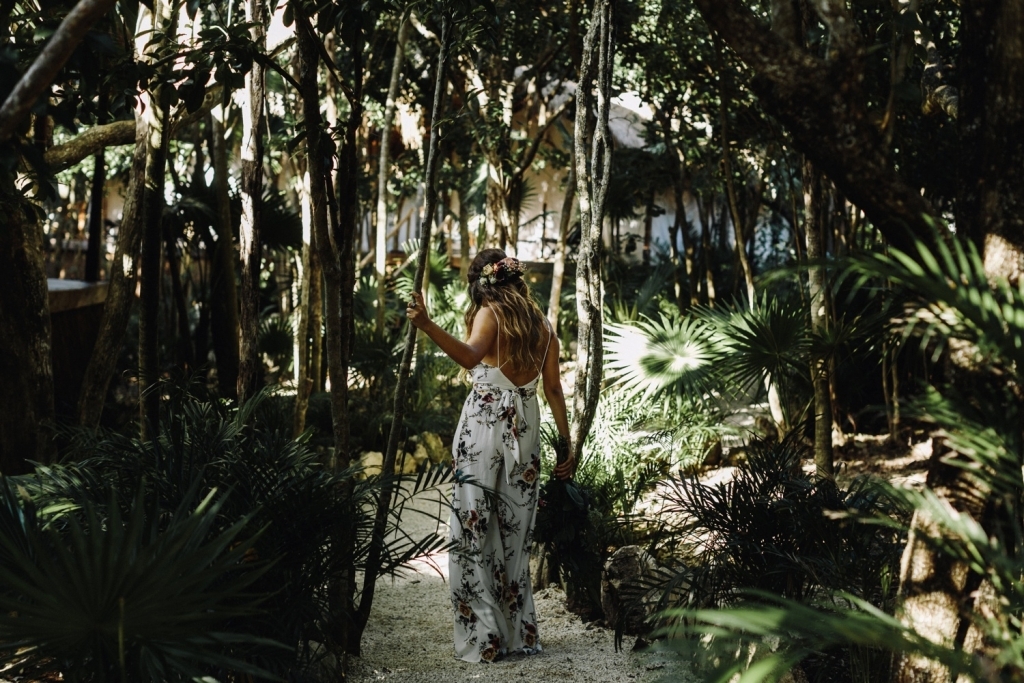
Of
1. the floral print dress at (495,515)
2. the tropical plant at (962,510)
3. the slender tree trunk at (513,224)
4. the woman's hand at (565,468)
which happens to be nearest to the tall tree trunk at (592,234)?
the woman's hand at (565,468)

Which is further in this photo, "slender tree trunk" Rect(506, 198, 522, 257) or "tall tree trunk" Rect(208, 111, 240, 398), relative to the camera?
"slender tree trunk" Rect(506, 198, 522, 257)

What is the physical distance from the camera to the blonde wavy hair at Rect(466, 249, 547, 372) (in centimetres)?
411

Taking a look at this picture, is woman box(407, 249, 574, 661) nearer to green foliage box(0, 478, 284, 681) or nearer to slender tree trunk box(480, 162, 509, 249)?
green foliage box(0, 478, 284, 681)

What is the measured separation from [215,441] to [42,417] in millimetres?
1919

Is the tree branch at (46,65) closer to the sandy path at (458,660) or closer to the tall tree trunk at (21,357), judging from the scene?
the sandy path at (458,660)

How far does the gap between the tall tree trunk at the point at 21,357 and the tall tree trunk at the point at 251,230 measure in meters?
1.47

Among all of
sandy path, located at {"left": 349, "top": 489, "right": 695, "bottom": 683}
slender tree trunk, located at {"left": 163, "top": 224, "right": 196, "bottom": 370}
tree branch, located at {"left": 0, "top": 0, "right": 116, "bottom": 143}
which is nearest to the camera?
tree branch, located at {"left": 0, "top": 0, "right": 116, "bottom": 143}

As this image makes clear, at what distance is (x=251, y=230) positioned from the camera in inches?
257

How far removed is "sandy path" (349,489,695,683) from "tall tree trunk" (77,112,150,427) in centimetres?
199

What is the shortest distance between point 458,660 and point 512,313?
154cm

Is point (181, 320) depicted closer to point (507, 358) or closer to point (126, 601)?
point (507, 358)

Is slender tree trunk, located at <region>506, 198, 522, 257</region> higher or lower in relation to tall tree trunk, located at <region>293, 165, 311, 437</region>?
higher

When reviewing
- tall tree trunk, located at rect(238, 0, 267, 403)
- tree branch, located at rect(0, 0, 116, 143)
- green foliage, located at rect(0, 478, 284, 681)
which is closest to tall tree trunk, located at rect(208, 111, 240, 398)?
tall tree trunk, located at rect(238, 0, 267, 403)

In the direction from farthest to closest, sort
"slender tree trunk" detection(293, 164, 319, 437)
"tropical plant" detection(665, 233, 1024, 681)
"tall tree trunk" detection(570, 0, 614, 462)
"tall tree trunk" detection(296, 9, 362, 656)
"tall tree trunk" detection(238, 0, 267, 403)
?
"slender tree trunk" detection(293, 164, 319, 437) → "tall tree trunk" detection(238, 0, 267, 403) → "tall tree trunk" detection(570, 0, 614, 462) → "tall tree trunk" detection(296, 9, 362, 656) → "tropical plant" detection(665, 233, 1024, 681)
